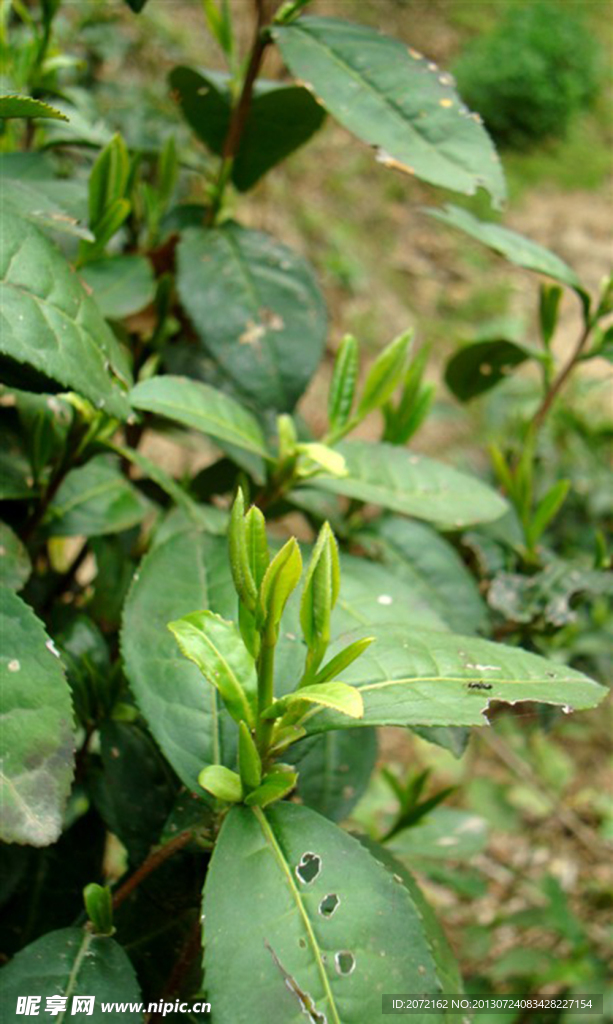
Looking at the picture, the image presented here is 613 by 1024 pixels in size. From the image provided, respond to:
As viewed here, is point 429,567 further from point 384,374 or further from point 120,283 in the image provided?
point 120,283

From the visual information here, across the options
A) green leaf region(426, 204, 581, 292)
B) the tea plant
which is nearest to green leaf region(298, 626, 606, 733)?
the tea plant

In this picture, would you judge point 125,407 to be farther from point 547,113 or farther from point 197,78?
point 547,113

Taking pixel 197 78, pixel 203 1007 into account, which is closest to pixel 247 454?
pixel 197 78

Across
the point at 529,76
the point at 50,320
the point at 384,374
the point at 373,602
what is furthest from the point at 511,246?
the point at 529,76

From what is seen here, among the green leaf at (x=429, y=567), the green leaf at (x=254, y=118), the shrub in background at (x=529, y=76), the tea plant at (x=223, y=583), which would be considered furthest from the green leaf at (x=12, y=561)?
the shrub in background at (x=529, y=76)

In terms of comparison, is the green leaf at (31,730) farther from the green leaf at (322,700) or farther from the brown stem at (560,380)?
the brown stem at (560,380)
